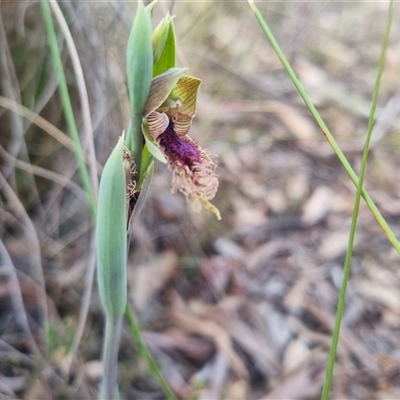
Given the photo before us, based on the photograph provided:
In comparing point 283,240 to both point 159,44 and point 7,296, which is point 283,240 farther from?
point 159,44

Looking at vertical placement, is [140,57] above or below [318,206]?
below

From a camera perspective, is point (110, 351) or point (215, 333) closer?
point (110, 351)

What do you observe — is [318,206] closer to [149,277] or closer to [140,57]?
[149,277]

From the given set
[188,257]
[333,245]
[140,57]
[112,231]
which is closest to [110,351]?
[112,231]

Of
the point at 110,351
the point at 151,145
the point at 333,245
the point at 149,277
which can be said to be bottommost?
the point at 110,351

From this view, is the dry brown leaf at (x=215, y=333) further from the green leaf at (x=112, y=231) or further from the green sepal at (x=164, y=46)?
the green sepal at (x=164, y=46)

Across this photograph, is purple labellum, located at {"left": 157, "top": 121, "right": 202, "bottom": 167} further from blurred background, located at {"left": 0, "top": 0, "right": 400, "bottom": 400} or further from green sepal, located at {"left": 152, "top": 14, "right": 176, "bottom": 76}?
blurred background, located at {"left": 0, "top": 0, "right": 400, "bottom": 400}

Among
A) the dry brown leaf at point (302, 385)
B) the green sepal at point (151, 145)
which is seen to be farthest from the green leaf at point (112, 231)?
the dry brown leaf at point (302, 385)
